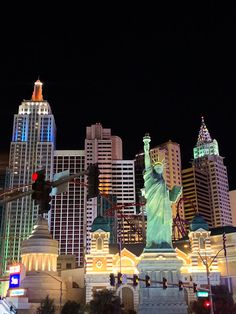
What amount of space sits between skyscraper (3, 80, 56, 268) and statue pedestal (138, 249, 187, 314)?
84499mm

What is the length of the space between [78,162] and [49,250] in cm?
8335

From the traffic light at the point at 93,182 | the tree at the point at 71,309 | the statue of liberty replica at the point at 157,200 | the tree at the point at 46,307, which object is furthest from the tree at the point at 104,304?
the traffic light at the point at 93,182

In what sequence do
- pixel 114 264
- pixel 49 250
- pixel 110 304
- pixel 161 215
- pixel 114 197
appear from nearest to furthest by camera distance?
1. pixel 110 304
2. pixel 161 215
3. pixel 114 264
4. pixel 49 250
5. pixel 114 197

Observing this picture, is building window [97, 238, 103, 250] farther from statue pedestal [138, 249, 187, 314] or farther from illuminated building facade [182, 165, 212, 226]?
illuminated building facade [182, 165, 212, 226]

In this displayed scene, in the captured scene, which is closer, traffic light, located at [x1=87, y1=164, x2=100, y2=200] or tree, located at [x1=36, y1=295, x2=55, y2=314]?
traffic light, located at [x1=87, y1=164, x2=100, y2=200]

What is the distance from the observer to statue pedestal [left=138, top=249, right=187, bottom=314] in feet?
214

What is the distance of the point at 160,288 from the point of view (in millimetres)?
66312

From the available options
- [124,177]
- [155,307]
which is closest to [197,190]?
[124,177]

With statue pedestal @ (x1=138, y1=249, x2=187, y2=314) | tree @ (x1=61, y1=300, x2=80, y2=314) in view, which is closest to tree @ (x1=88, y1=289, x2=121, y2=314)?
statue pedestal @ (x1=138, y1=249, x2=187, y2=314)

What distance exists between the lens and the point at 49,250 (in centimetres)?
8775

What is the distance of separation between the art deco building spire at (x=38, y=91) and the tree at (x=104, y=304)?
400ft

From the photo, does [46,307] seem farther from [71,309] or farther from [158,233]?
[158,233]

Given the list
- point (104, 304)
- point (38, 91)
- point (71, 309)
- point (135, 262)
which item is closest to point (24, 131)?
point (38, 91)

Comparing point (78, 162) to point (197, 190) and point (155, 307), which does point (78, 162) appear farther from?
point (155, 307)
